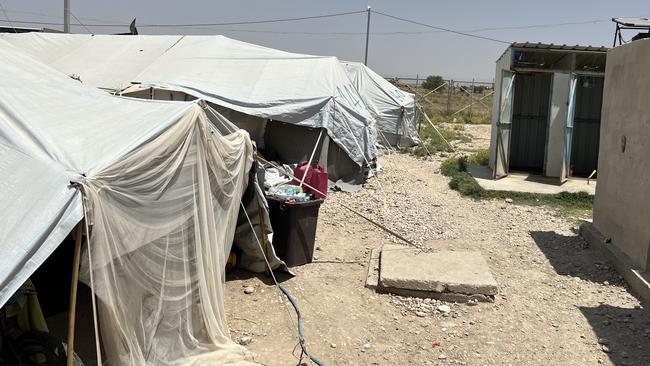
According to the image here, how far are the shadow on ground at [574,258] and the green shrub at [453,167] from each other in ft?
16.9

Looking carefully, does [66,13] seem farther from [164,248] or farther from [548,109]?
[164,248]

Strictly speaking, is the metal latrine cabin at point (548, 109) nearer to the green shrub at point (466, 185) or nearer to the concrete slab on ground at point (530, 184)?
the concrete slab on ground at point (530, 184)

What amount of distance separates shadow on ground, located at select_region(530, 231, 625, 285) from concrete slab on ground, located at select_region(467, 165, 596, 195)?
10.2ft

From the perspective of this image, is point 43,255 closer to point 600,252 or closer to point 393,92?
point 600,252

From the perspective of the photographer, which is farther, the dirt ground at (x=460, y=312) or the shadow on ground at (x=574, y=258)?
the shadow on ground at (x=574, y=258)

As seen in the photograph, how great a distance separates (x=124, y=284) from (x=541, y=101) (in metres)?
13.1

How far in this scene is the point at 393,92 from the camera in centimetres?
1986

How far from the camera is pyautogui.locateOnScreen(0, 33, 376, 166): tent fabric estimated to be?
11.6 m

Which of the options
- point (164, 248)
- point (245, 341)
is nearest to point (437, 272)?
point (245, 341)

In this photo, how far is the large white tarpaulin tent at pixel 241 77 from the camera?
11555 millimetres

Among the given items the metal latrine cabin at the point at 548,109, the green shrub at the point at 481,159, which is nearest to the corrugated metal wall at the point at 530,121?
the metal latrine cabin at the point at 548,109

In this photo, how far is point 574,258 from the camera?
7.51m

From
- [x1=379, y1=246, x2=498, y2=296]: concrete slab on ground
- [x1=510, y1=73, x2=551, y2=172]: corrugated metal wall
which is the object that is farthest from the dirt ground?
[x1=510, y1=73, x2=551, y2=172]: corrugated metal wall

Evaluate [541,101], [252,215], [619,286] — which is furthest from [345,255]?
[541,101]
